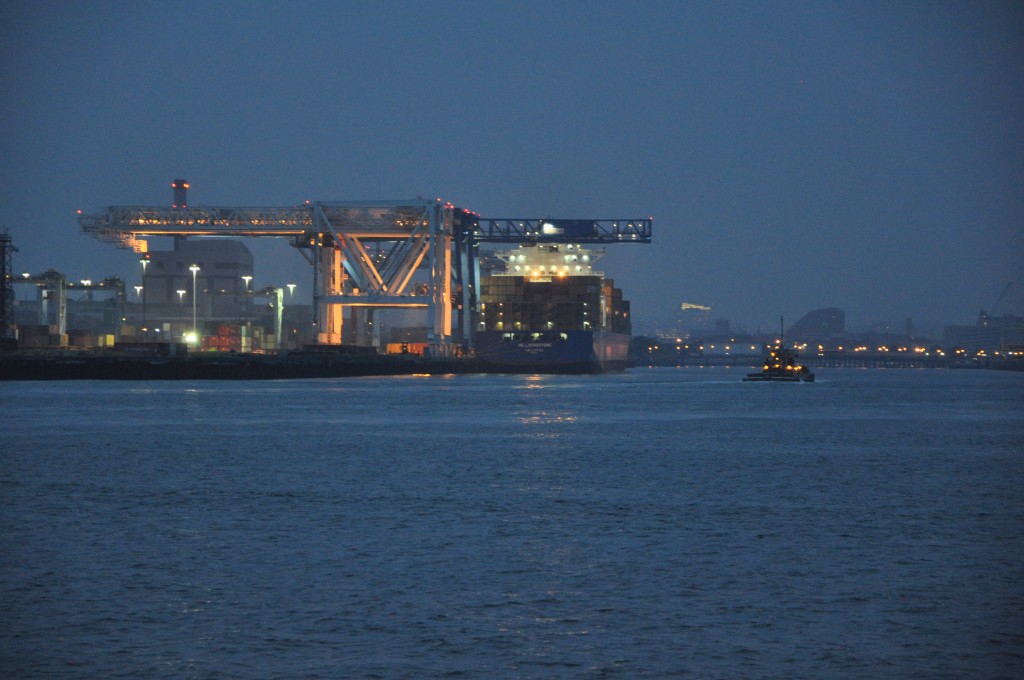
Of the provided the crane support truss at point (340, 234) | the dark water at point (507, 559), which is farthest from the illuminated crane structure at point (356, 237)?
the dark water at point (507, 559)

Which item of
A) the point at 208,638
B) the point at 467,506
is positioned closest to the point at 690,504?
the point at 467,506

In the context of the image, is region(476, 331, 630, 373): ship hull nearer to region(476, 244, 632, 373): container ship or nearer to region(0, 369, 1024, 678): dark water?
region(476, 244, 632, 373): container ship

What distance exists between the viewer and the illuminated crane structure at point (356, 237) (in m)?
106

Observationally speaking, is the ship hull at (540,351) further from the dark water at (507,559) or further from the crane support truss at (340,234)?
the dark water at (507,559)

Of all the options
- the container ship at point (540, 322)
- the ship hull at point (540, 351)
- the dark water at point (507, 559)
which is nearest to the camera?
the dark water at point (507, 559)

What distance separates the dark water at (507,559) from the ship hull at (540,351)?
83.6m

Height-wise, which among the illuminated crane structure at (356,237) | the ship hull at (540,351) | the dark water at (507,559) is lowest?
the dark water at (507,559)

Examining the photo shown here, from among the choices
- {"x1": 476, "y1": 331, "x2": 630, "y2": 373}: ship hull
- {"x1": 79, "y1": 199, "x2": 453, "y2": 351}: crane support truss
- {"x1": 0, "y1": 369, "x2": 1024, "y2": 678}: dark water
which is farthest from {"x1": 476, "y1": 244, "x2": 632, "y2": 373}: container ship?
{"x1": 0, "y1": 369, "x2": 1024, "y2": 678}: dark water

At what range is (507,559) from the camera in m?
19.9

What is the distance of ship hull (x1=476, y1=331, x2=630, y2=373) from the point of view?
5037 inches

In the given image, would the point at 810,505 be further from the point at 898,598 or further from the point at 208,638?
the point at 208,638

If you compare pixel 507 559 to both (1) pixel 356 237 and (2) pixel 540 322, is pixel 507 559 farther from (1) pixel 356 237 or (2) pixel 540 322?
(2) pixel 540 322

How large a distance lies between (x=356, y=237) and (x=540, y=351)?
29329mm

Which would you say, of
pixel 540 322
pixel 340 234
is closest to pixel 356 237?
pixel 340 234
